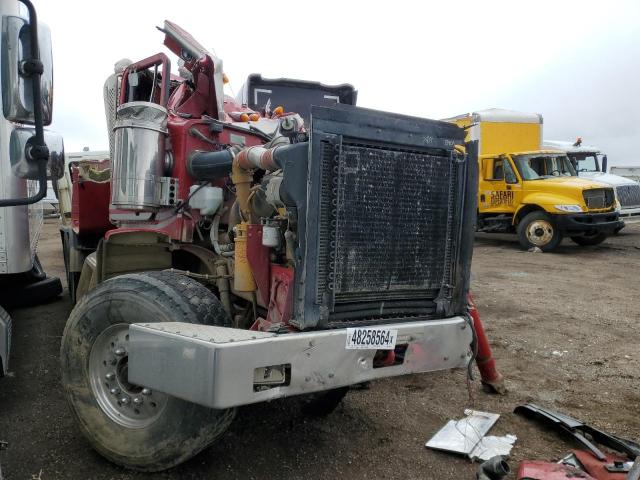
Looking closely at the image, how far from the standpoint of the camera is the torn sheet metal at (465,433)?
3.19 metres

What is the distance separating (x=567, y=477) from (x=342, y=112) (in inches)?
82.7

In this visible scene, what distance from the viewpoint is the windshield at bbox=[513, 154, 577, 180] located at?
1383 centimetres

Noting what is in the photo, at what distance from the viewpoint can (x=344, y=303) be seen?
278 centimetres

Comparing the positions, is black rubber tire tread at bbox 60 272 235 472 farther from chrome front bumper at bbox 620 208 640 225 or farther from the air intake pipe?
chrome front bumper at bbox 620 208 640 225

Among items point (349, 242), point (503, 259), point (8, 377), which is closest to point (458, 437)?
point (349, 242)

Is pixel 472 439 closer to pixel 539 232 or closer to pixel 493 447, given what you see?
pixel 493 447

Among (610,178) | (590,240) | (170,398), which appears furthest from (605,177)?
(170,398)

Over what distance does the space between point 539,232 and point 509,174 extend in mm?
1699

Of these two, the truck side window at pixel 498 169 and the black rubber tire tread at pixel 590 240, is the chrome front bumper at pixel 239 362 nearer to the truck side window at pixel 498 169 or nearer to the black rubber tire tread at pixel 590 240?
the truck side window at pixel 498 169

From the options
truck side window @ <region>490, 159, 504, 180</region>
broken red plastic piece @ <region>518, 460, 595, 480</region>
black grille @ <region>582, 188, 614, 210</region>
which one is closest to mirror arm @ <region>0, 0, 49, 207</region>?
broken red plastic piece @ <region>518, 460, 595, 480</region>

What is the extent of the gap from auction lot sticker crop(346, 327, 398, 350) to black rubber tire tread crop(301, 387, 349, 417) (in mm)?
886

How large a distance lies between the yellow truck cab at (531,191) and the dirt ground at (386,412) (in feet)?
22.1

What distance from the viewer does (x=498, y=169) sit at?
14219 millimetres

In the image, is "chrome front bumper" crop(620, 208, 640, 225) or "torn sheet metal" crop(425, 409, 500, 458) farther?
"chrome front bumper" crop(620, 208, 640, 225)
